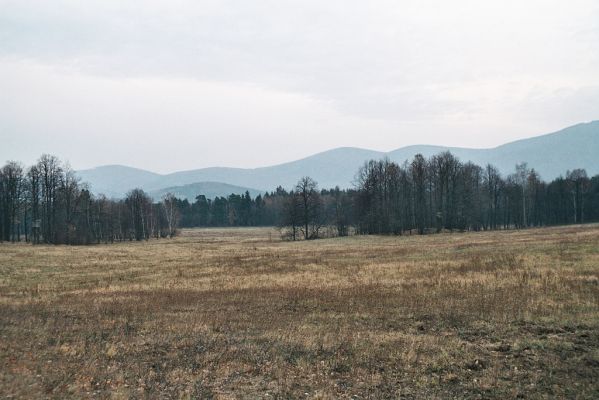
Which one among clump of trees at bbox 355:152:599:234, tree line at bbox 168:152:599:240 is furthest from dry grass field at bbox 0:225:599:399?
clump of trees at bbox 355:152:599:234

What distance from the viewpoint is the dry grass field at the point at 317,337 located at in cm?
1003

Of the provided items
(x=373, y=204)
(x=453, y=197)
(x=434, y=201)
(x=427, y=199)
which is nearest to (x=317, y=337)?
(x=373, y=204)

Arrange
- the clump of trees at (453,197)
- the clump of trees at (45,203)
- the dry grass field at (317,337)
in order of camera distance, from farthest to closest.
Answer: the clump of trees at (453,197), the clump of trees at (45,203), the dry grass field at (317,337)

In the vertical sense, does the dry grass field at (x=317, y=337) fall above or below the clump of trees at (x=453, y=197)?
below

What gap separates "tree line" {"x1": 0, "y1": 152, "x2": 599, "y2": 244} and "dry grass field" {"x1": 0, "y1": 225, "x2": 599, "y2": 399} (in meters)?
74.9

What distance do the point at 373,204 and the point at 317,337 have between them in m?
94.8

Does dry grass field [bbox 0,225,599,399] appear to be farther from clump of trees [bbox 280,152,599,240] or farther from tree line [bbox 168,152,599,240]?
tree line [bbox 168,152,599,240]

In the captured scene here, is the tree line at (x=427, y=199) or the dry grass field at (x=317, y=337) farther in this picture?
the tree line at (x=427, y=199)

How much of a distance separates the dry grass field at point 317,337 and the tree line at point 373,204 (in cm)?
7490

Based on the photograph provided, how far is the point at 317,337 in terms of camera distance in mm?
14398

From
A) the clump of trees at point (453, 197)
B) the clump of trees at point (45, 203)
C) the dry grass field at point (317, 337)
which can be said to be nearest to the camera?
the dry grass field at point (317, 337)

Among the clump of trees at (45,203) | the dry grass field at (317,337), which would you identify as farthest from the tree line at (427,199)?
the dry grass field at (317,337)

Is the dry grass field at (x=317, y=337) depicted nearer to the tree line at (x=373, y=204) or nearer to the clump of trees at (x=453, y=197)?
the tree line at (x=373, y=204)

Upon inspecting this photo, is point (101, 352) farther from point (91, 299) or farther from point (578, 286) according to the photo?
point (578, 286)
